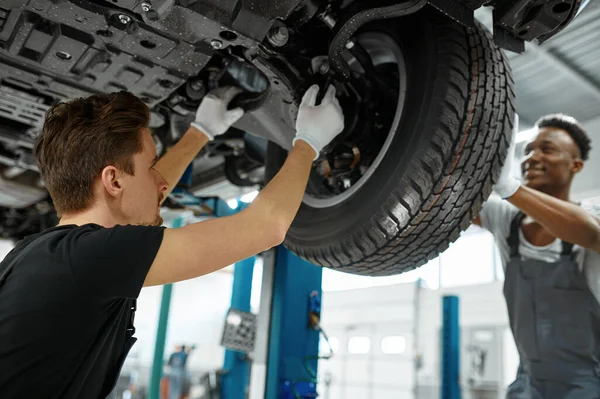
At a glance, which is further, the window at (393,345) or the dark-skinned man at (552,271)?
the window at (393,345)

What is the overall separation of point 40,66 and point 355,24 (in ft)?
3.02

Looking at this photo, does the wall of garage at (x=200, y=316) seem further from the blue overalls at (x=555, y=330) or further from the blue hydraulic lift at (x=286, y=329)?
the blue overalls at (x=555, y=330)

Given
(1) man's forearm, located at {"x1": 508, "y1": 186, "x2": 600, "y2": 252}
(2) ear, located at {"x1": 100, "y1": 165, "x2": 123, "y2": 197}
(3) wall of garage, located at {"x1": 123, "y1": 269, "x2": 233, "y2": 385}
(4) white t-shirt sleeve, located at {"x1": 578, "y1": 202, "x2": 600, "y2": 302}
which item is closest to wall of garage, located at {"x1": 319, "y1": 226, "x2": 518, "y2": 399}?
(3) wall of garage, located at {"x1": 123, "y1": 269, "x2": 233, "y2": 385}

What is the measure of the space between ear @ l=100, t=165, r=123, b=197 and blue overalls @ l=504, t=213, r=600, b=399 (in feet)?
6.98

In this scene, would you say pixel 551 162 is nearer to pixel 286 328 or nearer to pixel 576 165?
pixel 576 165

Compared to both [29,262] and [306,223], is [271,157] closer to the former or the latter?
[306,223]

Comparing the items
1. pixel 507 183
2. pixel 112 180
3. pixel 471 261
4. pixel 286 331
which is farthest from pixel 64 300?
pixel 471 261

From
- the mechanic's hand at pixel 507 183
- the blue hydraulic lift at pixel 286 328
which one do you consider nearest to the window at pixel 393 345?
the blue hydraulic lift at pixel 286 328

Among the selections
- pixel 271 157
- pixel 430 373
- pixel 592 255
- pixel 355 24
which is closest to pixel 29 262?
pixel 355 24

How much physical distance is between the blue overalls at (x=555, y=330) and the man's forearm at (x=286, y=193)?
5.58 ft

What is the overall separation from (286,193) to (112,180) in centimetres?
39

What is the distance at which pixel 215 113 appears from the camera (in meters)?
1.81

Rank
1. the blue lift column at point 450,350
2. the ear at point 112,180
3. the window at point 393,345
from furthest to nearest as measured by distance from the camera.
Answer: the window at point 393,345
the blue lift column at point 450,350
the ear at point 112,180

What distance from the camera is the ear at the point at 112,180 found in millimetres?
1146
